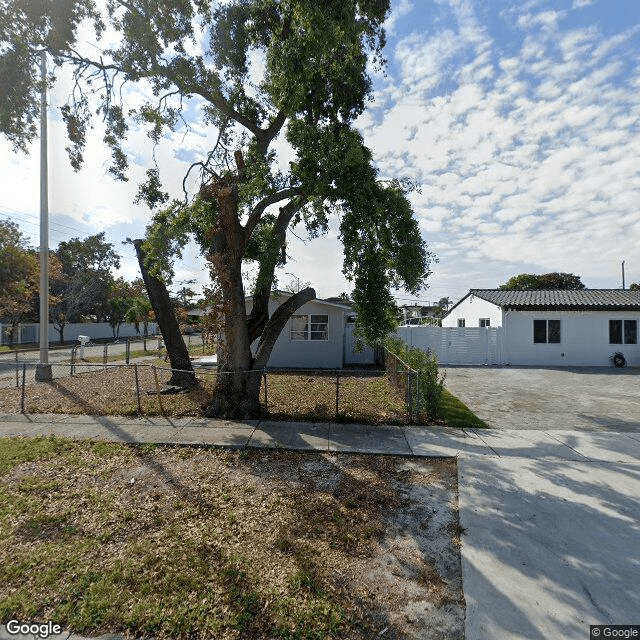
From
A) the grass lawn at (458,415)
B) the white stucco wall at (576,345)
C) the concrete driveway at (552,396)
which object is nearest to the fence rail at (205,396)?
the grass lawn at (458,415)

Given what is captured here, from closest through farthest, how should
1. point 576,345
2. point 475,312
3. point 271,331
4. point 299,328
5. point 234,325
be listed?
point 234,325 → point 271,331 → point 299,328 → point 576,345 → point 475,312

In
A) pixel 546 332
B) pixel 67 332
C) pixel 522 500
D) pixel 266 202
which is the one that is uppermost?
pixel 266 202

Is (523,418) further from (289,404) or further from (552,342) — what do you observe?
(552,342)

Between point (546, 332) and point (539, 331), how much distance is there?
0.37 meters

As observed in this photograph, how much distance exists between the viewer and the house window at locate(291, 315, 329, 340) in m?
19.0

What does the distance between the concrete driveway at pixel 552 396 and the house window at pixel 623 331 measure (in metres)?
2.60

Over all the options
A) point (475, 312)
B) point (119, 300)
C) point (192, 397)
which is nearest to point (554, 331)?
point (475, 312)

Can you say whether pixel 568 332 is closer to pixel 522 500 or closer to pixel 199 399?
pixel 522 500

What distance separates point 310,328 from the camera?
19.0 metres

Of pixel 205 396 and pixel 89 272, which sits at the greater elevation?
pixel 89 272

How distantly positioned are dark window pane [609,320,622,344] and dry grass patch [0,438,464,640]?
1965 cm

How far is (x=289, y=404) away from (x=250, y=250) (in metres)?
4.41

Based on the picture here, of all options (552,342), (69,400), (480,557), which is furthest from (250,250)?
(552,342)

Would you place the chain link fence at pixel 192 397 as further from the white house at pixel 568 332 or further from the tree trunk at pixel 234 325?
the white house at pixel 568 332
